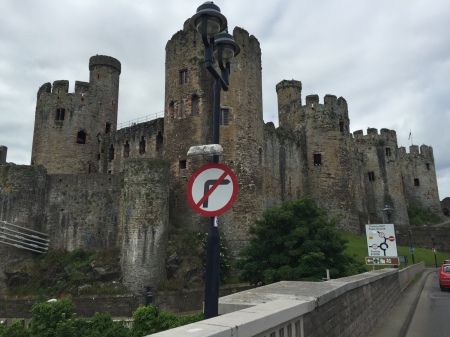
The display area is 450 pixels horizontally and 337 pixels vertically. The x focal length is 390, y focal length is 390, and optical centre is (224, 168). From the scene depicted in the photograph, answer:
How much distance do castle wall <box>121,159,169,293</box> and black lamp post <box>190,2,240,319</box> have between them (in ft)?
47.5

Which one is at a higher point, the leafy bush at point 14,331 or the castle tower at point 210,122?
the castle tower at point 210,122

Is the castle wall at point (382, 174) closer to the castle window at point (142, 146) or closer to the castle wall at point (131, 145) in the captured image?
the castle wall at point (131, 145)

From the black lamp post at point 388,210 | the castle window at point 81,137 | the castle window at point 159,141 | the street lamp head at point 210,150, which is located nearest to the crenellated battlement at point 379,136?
the black lamp post at point 388,210

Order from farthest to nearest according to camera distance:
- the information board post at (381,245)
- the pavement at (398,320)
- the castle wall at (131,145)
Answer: the castle wall at (131,145) < the information board post at (381,245) < the pavement at (398,320)

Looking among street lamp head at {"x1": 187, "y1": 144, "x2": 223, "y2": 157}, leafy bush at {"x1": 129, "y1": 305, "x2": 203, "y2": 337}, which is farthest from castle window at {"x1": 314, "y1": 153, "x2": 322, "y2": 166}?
street lamp head at {"x1": 187, "y1": 144, "x2": 223, "y2": 157}

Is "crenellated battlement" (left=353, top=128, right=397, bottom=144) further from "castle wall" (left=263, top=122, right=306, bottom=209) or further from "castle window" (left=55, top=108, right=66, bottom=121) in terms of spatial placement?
"castle window" (left=55, top=108, right=66, bottom=121)

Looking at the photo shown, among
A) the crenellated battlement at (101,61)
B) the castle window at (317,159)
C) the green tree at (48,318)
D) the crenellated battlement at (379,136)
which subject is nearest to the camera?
the green tree at (48,318)

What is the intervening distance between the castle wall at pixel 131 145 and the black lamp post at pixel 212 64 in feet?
72.0

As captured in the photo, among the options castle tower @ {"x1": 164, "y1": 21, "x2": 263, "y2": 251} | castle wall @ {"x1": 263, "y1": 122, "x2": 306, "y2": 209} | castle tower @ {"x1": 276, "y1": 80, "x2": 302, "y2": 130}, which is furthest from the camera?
castle tower @ {"x1": 276, "y1": 80, "x2": 302, "y2": 130}

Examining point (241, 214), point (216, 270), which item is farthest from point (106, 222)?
point (216, 270)

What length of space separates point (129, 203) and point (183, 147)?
567 centimetres

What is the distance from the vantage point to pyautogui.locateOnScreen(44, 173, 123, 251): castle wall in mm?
24172

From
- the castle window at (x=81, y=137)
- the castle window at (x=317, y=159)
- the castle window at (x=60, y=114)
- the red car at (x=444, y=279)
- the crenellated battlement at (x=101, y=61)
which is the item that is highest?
the crenellated battlement at (x=101, y=61)

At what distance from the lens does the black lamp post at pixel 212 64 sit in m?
5.44
